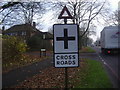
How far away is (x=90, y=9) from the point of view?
34375 mm

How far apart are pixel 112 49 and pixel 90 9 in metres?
10.9

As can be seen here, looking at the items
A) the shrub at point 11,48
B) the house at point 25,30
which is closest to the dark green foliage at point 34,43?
the house at point 25,30

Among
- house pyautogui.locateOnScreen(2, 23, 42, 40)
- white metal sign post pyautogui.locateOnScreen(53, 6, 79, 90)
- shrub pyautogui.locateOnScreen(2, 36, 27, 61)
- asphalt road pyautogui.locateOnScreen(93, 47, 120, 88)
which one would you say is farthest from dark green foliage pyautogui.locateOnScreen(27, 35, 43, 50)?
white metal sign post pyautogui.locateOnScreen(53, 6, 79, 90)

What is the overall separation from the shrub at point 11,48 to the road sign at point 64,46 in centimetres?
909

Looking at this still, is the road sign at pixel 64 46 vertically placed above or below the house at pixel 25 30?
below

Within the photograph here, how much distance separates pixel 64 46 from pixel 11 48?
9813 mm

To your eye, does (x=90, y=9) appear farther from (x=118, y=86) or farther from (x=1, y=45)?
(x=118, y=86)

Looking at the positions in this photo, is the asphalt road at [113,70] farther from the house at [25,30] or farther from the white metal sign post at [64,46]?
the house at [25,30]

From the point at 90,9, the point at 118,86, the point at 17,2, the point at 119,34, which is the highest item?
the point at 90,9

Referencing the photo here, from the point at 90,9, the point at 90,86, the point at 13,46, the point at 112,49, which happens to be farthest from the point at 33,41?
the point at 90,86

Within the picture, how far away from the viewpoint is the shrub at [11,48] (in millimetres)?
13623

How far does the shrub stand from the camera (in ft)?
44.7

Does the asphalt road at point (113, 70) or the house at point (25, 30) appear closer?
the asphalt road at point (113, 70)

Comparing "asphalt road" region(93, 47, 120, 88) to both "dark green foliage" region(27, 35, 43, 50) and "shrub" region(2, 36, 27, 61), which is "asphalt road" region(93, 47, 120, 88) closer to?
"shrub" region(2, 36, 27, 61)
